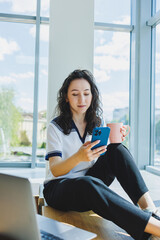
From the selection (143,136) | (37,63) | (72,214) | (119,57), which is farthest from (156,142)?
(72,214)

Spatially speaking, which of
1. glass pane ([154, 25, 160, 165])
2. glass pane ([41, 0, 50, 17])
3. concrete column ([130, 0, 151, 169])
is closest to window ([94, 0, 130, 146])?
concrete column ([130, 0, 151, 169])

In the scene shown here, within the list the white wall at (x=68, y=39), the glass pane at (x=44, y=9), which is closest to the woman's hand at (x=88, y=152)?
the white wall at (x=68, y=39)

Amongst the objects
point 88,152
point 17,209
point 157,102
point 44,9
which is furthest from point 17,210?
point 44,9

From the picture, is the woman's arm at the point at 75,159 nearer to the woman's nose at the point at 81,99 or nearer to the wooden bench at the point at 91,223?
the wooden bench at the point at 91,223

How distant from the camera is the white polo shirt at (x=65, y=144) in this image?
4.58 ft

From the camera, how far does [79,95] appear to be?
4.99 ft

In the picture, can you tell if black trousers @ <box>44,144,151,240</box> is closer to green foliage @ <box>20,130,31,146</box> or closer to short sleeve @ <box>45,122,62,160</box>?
short sleeve @ <box>45,122,62,160</box>

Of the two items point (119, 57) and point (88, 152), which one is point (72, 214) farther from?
point (119, 57)

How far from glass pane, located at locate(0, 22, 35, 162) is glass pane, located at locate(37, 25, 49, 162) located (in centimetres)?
11

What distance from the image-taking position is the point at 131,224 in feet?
3.14

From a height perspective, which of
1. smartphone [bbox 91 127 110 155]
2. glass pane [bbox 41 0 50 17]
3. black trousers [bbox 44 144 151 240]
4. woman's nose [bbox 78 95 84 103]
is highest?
glass pane [bbox 41 0 50 17]

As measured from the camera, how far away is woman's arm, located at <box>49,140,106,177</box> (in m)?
1.19

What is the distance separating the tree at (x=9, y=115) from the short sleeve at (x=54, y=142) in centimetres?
173

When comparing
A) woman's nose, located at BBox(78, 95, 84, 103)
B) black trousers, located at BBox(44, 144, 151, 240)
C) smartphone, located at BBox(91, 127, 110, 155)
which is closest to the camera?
black trousers, located at BBox(44, 144, 151, 240)
